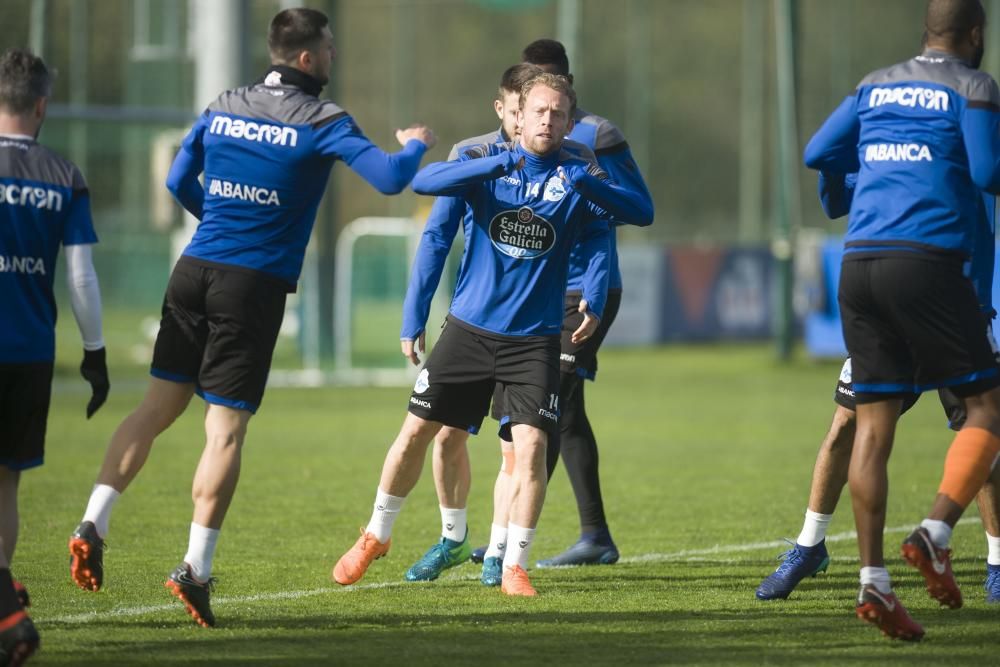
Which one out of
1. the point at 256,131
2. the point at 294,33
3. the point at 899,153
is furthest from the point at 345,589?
the point at 899,153

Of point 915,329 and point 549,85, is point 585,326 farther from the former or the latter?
point 915,329

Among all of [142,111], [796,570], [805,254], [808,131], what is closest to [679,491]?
[796,570]

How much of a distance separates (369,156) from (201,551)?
164cm

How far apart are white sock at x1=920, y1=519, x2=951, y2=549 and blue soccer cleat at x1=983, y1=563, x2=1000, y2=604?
1.09 meters

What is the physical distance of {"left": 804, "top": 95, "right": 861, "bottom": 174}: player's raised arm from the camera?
599cm

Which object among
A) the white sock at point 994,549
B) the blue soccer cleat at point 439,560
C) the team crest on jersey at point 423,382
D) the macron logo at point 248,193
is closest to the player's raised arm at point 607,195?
the team crest on jersey at point 423,382

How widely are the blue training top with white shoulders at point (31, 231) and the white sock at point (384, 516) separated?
1.86m

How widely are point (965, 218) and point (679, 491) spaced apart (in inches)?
198

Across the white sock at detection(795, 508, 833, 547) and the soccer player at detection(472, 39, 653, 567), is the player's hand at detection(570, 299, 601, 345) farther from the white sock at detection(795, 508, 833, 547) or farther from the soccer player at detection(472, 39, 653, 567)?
the white sock at detection(795, 508, 833, 547)

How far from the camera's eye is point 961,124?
225 inches

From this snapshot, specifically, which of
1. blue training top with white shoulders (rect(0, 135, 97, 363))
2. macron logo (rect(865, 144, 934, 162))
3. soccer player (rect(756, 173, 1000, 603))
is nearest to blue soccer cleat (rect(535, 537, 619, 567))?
soccer player (rect(756, 173, 1000, 603))

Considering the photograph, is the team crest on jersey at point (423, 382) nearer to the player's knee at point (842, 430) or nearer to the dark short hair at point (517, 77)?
the dark short hair at point (517, 77)

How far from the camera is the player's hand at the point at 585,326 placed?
7.22 metres

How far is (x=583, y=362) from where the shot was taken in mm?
7844
